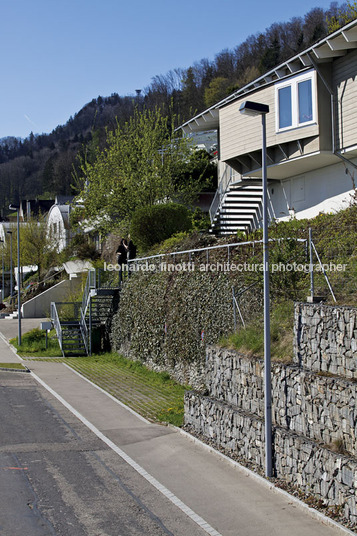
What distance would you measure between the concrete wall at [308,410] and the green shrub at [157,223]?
13560 millimetres

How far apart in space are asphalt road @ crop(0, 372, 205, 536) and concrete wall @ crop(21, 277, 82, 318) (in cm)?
3487

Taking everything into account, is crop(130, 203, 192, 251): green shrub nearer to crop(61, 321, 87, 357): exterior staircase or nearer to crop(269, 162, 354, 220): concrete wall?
crop(269, 162, 354, 220): concrete wall

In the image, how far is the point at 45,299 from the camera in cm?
4900

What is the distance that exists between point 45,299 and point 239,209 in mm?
25213

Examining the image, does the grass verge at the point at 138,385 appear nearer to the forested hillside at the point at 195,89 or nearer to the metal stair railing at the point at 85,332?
the metal stair railing at the point at 85,332

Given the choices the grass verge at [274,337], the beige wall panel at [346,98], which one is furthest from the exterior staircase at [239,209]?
the grass verge at [274,337]

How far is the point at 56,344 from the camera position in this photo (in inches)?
1175

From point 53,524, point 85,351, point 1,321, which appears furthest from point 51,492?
point 1,321

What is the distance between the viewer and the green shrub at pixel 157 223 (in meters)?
25.0

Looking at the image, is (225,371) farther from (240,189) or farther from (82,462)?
(240,189)

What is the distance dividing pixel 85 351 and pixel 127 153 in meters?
11.8

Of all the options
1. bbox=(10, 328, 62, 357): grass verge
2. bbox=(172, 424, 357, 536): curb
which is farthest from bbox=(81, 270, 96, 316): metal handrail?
bbox=(172, 424, 357, 536): curb

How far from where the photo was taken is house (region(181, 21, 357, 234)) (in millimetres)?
21047

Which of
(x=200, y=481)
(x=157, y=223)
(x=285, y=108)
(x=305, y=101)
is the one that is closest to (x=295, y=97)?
(x=305, y=101)
